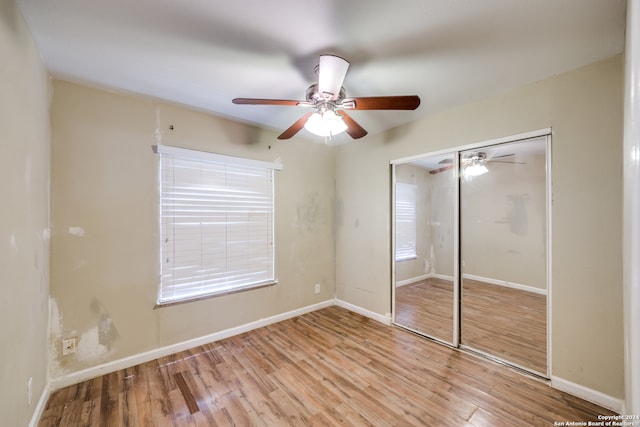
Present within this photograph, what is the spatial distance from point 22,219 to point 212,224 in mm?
1424

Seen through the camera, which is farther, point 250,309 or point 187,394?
point 250,309

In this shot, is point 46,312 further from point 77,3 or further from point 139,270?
point 77,3

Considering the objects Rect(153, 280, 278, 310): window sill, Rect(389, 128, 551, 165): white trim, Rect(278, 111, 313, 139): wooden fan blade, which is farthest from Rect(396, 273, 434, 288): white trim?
Rect(278, 111, 313, 139): wooden fan blade

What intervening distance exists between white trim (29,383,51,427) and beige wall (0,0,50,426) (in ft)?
0.18

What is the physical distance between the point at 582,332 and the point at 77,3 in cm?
384

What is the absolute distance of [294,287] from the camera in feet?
11.3

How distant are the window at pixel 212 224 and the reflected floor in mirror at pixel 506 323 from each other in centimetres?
225

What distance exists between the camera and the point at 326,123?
1879mm

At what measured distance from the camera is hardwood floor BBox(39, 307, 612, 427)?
1.71 metres

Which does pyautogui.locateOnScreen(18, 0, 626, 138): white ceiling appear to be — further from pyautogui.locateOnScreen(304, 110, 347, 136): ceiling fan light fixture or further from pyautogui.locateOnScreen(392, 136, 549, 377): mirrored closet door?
pyautogui.locateOnScreen(392, 136, 549, 377): mirrored closet door

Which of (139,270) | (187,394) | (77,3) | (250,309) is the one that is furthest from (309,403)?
(77,3)

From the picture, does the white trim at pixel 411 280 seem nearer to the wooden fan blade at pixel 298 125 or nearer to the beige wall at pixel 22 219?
the wooden fan blade at pixel 298 125

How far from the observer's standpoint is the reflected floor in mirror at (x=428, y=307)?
9.05ft

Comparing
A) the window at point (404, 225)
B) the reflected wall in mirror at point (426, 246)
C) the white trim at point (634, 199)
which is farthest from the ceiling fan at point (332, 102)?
the window at point (404, 225)
